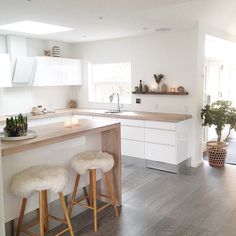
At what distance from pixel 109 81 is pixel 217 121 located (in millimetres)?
2648

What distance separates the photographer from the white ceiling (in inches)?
122

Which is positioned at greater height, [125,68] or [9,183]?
[125,68]

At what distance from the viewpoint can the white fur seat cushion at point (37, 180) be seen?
2.37 metres

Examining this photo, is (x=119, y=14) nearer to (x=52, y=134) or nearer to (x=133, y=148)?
(x=52, y=134)

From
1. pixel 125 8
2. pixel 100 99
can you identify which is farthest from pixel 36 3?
pixel 100 99

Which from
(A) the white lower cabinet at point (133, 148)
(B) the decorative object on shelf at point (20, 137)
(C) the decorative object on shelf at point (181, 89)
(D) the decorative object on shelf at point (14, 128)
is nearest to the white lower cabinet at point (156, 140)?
(A) the white lower cabinet at point (133, 148)

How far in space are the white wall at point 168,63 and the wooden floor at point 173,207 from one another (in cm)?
79

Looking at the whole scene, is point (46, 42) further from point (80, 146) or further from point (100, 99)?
point (80, 146)

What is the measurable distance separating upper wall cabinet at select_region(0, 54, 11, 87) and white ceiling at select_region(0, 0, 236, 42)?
494mm

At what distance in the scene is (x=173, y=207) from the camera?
3471 millimetres

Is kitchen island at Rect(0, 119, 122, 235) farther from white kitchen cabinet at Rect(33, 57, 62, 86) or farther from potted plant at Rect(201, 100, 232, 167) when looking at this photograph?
white kitchen cabinet at Rect(33, 57, 62, 86)

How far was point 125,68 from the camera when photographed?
6027mm

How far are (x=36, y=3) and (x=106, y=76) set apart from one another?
11.2 feet

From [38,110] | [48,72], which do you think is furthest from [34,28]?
[38,110]
